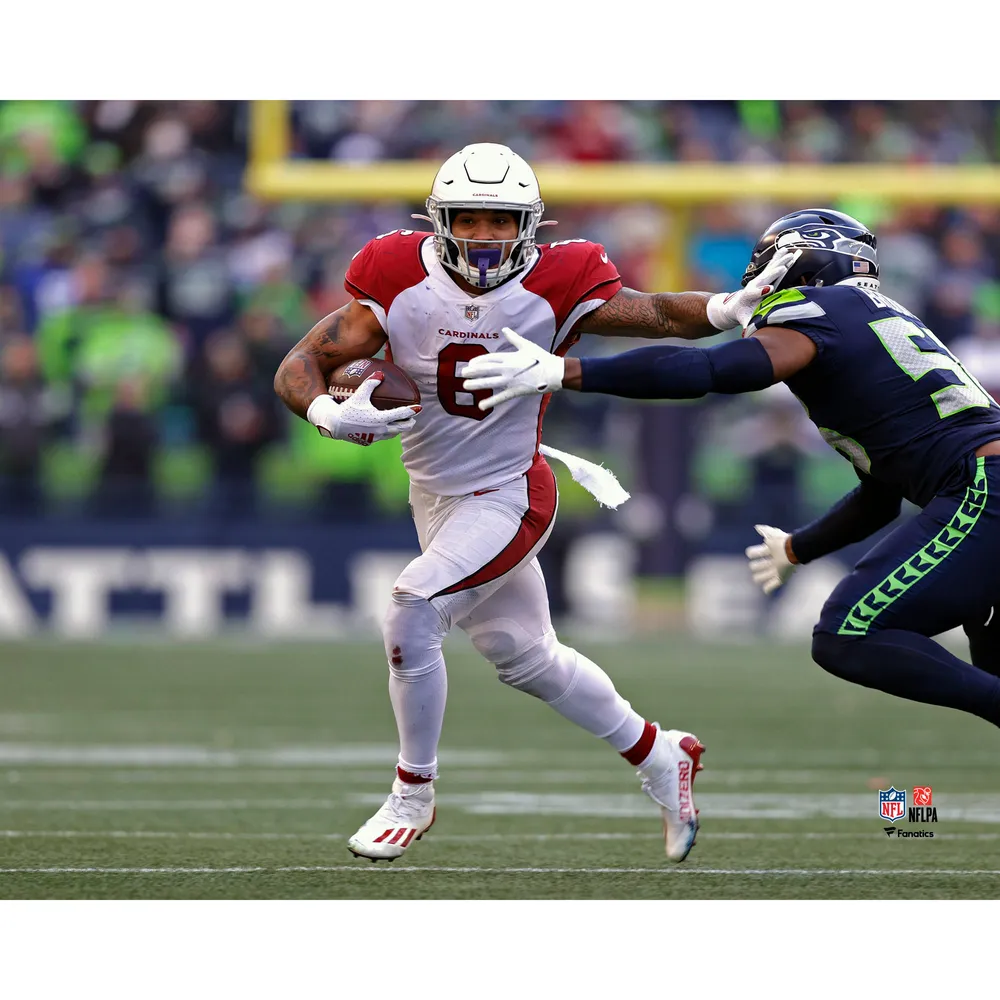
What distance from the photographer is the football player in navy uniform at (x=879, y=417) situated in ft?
13.6

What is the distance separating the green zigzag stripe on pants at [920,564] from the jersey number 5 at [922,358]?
198 millimetres

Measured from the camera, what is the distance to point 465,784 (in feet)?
20.2

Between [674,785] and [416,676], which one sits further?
[674,785]

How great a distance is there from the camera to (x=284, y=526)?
1157 centimetres

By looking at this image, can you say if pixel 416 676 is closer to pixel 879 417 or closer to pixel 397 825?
pixel 397 825

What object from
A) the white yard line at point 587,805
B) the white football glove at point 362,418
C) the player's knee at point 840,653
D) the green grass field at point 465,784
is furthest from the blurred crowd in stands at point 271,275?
Result: the player's knee at point 840,653

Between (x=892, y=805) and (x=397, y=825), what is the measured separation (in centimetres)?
165

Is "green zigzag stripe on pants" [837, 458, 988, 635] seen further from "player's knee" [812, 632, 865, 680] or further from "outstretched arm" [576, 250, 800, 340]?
"outstretched arm" [576, 250, 800, 340]

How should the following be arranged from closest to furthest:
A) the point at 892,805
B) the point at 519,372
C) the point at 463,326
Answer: the point at 519,372 → the point at 463,326 → the point at 892,805

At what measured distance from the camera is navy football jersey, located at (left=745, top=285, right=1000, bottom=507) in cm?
427

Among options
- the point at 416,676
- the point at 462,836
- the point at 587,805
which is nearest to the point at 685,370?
the point at 416,676

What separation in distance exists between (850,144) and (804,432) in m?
3.09

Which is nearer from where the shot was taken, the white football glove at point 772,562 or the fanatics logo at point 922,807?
the white football glove at point 772,562

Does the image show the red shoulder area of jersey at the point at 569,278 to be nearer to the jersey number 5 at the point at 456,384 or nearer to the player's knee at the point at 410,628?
the jersey number 5 at the point at 456,384
